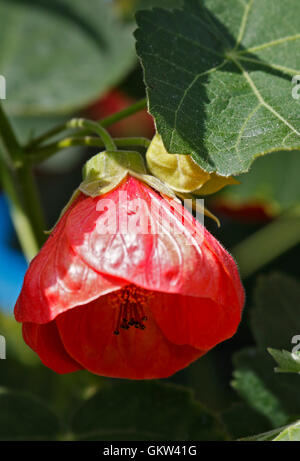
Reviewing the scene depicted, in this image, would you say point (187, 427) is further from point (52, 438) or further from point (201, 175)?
point (201, 175)

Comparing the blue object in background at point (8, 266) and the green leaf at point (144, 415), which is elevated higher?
the green leaf at point (144, 415)

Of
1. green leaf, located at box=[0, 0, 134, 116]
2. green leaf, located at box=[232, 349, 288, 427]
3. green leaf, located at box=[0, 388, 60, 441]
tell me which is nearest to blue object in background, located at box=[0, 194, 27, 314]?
green leaf, located at box=[0, 0, 134, 116]

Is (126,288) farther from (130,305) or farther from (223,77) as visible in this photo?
(223,77)

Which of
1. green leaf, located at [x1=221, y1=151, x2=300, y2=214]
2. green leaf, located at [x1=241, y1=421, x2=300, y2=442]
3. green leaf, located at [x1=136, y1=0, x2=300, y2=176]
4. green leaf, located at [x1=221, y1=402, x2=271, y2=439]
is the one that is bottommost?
Answer: green leaf, located at [x1=221, y1=151, x2=300, y2=214]

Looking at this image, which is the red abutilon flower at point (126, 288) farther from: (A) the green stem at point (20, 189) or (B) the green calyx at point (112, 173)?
(A) the green stem at point (20, 189)

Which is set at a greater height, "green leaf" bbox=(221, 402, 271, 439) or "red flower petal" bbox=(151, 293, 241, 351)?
"red flower petal" bbox=(151, 293, 241, 351)

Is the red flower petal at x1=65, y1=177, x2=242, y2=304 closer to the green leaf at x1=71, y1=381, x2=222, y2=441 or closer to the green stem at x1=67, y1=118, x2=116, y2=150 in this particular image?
the green stem at x1=67, y1=118, x2=116, y2=150

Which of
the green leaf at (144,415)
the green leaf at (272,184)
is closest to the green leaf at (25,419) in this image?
the green leaf at (144,415)
